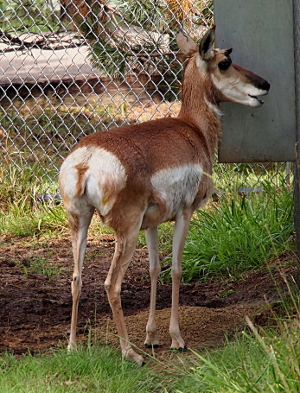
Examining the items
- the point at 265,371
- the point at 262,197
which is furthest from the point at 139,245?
the point at 265,371

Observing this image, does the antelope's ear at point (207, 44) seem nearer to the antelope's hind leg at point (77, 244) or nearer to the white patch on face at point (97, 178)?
the white patch on face at point (97, 178)

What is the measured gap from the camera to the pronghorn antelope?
3.75 m

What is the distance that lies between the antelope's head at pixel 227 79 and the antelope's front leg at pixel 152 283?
1089 millimetres

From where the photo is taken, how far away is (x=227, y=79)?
179 inches

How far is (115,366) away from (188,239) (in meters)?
2.33

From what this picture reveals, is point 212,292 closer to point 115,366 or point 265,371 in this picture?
point 115,366

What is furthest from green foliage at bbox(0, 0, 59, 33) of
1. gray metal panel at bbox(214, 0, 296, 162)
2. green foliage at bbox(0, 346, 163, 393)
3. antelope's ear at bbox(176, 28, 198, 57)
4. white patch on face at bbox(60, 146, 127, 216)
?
green foliage at bbox(0, 346, 163, 393)

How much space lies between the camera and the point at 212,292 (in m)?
5.16

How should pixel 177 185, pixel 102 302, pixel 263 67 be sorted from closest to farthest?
pixel 177 185 < pixel 263 67 < pixel 102 302

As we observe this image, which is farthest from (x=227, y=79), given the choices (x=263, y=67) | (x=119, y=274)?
(x=119, y=274)

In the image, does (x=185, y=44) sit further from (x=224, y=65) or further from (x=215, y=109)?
(x=215, y=109)

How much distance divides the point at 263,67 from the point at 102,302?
2168 mm

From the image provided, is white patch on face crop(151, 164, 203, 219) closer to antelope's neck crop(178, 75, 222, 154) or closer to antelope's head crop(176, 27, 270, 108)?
antelope's neck crop(178, 75, 222, 154)

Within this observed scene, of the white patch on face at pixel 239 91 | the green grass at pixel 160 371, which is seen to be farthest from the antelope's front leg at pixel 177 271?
the white patch on face at pixel 239 91
